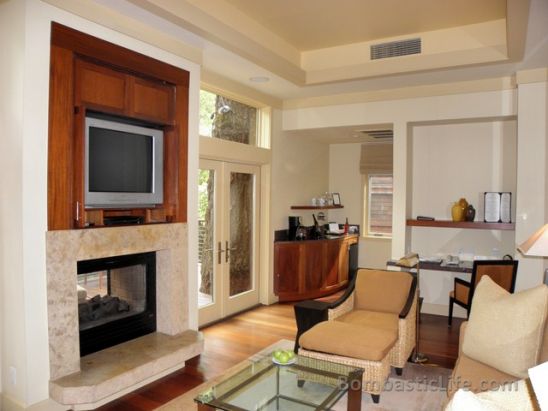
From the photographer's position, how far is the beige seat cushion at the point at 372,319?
3.59m

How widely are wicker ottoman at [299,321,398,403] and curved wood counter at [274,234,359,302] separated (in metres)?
2.79

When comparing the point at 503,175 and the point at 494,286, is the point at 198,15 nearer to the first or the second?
the point at 494,286

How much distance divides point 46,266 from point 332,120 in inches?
169

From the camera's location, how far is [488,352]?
8.26 ft

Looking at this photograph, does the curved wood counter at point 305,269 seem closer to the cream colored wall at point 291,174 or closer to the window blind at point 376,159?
the cream colored wall at point 291,174

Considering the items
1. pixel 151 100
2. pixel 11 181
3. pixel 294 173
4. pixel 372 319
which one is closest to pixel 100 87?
pixel 151 100

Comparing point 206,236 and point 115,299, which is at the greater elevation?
point 206,236

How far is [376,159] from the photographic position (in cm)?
748

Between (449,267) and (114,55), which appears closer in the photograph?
(114,55)

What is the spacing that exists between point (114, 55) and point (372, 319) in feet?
10.2

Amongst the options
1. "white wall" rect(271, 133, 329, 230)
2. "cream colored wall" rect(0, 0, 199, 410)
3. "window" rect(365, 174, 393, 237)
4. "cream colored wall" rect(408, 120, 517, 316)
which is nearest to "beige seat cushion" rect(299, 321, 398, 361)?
"cream colored wall" rect(0, 0, 199, 410)

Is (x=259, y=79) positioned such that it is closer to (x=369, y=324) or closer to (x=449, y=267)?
(x=369, y=324)

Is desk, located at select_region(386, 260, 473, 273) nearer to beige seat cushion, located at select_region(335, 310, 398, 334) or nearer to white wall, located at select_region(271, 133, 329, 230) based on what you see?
beige seat cushion, located at select_region(335, 310, 398, 334)

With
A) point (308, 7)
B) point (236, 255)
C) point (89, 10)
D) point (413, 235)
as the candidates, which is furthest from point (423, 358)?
point (89, 10)
